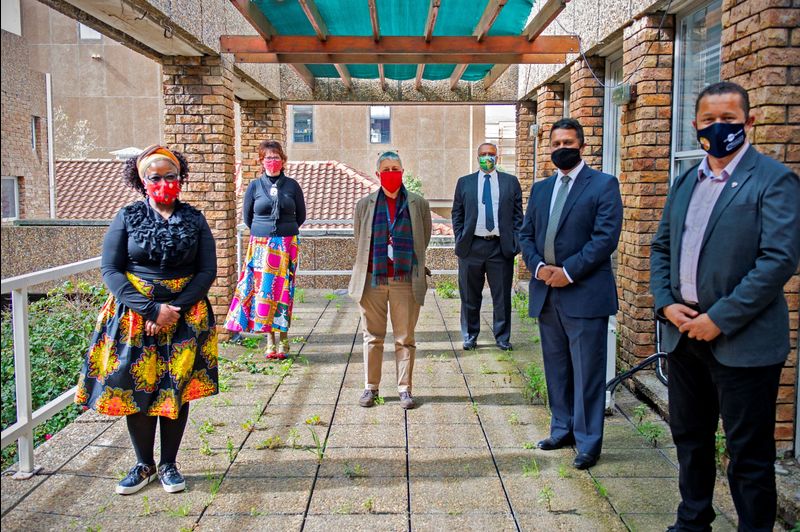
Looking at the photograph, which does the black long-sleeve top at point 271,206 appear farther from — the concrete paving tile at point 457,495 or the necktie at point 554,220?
the concrete paving tile at point 457,495

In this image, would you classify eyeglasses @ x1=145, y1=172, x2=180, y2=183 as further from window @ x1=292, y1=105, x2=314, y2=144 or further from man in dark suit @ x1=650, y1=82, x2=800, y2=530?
window @ x1=292, y1=105, x2=314, y2=144

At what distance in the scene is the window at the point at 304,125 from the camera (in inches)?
1207

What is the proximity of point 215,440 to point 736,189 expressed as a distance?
11.0 ft

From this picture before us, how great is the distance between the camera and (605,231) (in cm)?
407

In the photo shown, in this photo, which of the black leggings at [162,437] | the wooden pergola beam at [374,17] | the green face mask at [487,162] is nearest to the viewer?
the black leggings at [162,437]

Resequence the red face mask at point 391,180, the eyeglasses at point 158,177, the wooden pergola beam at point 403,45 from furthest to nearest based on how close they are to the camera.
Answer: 1. the wooden pergola beam at point 403,45
2. the red face mask at point 391,180
3. the eyeglasses at point 158,177

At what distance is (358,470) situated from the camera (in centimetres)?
411

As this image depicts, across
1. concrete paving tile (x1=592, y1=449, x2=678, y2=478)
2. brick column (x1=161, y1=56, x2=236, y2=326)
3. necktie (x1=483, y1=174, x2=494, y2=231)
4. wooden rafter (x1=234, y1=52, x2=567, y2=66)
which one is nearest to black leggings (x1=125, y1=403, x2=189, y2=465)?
concrete paving tile (x1=592, y1=449, x2=678, y2=478)

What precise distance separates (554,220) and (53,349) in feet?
18.9

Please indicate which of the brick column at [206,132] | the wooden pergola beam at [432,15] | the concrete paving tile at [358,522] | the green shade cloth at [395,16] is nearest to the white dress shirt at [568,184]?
the concrete paving tile at [358,522]

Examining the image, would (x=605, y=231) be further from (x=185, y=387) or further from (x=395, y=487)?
(x=185, y=387)

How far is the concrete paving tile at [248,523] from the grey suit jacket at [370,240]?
76.7 inches

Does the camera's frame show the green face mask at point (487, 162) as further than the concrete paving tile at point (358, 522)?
Yes

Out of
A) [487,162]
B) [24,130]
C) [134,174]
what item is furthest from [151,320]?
[24,130]
